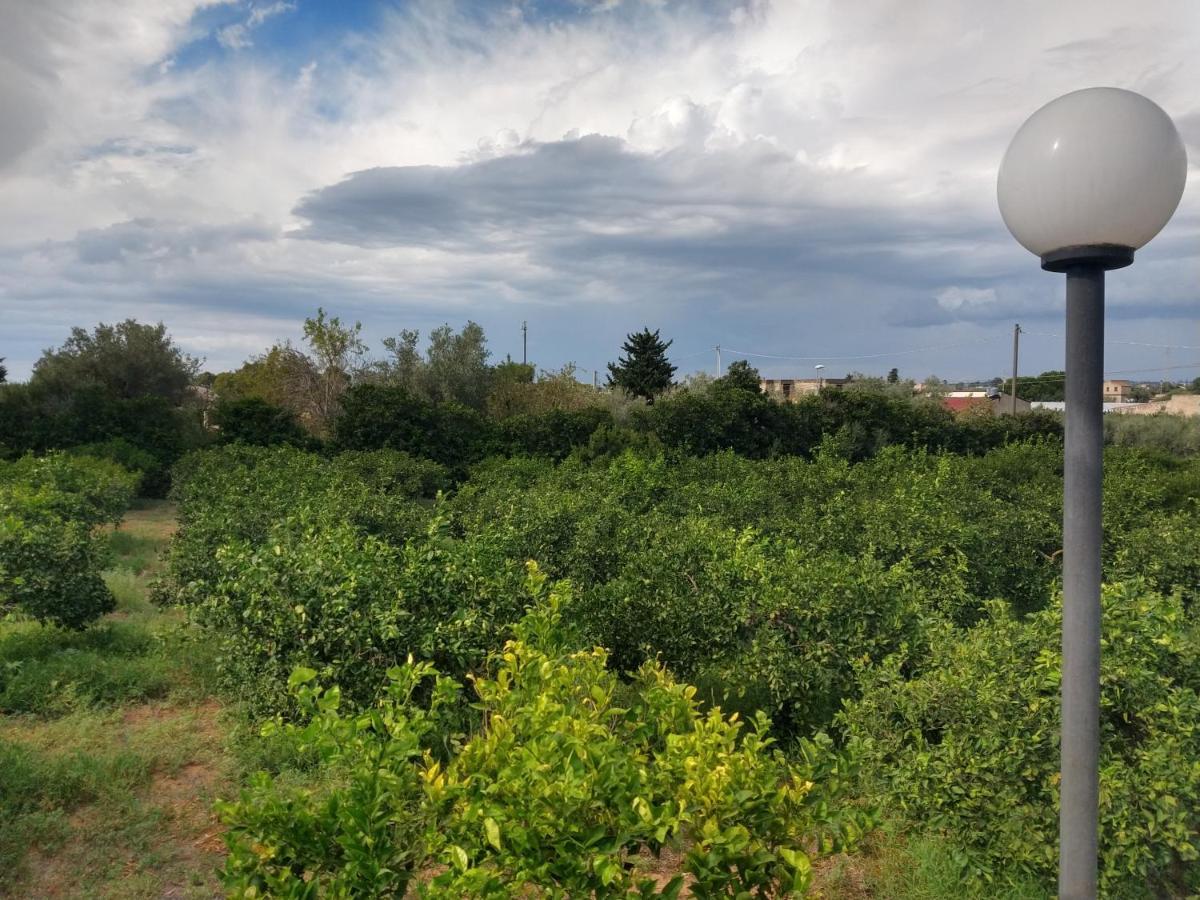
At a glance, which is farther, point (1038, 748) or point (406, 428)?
point (406, 428)

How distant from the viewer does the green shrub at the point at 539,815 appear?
71.2 inches

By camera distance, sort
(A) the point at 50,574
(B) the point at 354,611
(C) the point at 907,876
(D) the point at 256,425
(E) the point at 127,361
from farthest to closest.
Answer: (E) the point at 127,361, (D) the point at 256,425, (A) the point at 50,574, (B) the point at 354,611, (C) the point at 907,876

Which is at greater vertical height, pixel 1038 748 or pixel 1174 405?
pixel 1174 405

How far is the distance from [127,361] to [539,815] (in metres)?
24.0

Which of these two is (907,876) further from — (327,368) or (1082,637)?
(327,368)

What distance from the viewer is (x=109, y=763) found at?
13.1ft

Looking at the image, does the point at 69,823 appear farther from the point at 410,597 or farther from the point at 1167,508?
the point at 1167,508

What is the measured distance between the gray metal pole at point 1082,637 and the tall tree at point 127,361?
2318cm

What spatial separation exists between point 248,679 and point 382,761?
7.31ft

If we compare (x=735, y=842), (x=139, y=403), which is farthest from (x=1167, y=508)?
(x=139, y=403)

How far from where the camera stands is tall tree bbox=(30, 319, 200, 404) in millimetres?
22031

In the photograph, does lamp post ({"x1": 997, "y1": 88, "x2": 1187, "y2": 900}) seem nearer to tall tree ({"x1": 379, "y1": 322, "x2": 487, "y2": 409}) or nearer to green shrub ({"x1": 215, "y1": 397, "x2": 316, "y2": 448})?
green shrub ({"x1": 215, "y1": 397, "x2": 316, "y2": 448})

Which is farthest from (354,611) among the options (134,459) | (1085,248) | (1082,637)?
(134,459)

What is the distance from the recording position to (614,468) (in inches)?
363
